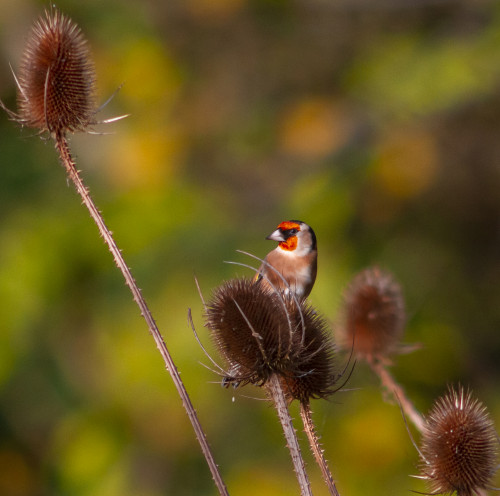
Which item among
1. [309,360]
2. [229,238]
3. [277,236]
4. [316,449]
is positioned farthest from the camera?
[229,238]

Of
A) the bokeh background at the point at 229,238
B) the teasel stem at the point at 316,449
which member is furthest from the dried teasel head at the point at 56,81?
the bokeh background at the point at 229,238

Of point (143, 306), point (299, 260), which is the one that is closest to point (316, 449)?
point (143, 306)

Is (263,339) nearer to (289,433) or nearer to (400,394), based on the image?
(289,433)

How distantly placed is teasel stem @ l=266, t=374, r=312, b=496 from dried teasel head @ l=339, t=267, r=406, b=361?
59.8 inches

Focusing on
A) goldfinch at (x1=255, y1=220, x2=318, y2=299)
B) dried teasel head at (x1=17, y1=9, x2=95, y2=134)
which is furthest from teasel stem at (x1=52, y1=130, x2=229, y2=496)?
goldfinch at (x1=255, y1=220, x2=318, y2=299)

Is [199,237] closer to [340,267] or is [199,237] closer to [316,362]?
[340,267]

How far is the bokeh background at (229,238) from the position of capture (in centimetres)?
711

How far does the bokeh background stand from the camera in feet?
23.3

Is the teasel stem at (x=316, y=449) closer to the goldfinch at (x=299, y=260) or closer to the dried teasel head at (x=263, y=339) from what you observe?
the dried teasel head at (x=263, y=339)

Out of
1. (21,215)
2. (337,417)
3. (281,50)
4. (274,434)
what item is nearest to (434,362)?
(337,417)

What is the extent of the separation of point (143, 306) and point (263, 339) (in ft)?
1.26

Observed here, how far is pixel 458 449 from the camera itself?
2.04m

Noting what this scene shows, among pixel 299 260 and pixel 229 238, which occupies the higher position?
pixel 229 238

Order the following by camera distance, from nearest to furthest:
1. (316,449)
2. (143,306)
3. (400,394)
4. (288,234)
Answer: (143,306) → (316,449) → (400,394) → (288,234)
